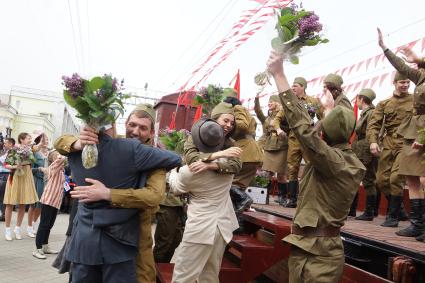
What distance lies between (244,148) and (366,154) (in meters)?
1.85

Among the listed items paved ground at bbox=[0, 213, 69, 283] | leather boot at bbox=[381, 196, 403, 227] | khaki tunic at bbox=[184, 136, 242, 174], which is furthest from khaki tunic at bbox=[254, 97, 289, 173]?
paved ground at bbox=[0, 213, 69, 283]

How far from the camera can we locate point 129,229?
270 centimetres

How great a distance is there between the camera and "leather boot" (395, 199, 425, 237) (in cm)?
395

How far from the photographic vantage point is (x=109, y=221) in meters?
2.59

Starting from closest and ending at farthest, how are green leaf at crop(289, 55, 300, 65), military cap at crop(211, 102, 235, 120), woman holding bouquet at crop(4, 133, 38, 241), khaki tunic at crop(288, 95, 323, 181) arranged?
green leaf at crop(289, 55, 300, 65), military cap at crop(211, 102, 235, 120), khaki tunic at crop(288, 95, 323, 181), woman holding bouquet at crop(4, 133, 38, 241)

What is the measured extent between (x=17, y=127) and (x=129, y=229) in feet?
129

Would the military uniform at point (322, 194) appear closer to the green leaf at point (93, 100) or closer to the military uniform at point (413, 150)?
the green leaf at point (93, 100)

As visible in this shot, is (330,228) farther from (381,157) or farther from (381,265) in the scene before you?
(381,157)

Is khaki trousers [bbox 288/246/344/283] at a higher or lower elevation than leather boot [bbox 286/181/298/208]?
lower

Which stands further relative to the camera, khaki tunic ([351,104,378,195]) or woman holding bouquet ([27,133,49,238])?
woman holding bouquet ([27,133,49,238])

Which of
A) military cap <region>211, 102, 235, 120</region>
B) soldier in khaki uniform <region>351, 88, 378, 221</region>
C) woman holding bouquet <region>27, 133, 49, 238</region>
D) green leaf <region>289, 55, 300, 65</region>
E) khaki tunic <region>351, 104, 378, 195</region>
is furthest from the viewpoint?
woman holding bouquet <region>27, 133, 49, 238</region>

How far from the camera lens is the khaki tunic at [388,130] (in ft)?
17.0

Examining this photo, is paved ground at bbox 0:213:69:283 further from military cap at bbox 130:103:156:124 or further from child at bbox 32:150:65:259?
military cap at bbox 130:103:156:124

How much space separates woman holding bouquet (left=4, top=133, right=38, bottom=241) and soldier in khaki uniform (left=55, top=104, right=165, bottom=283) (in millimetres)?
5816
